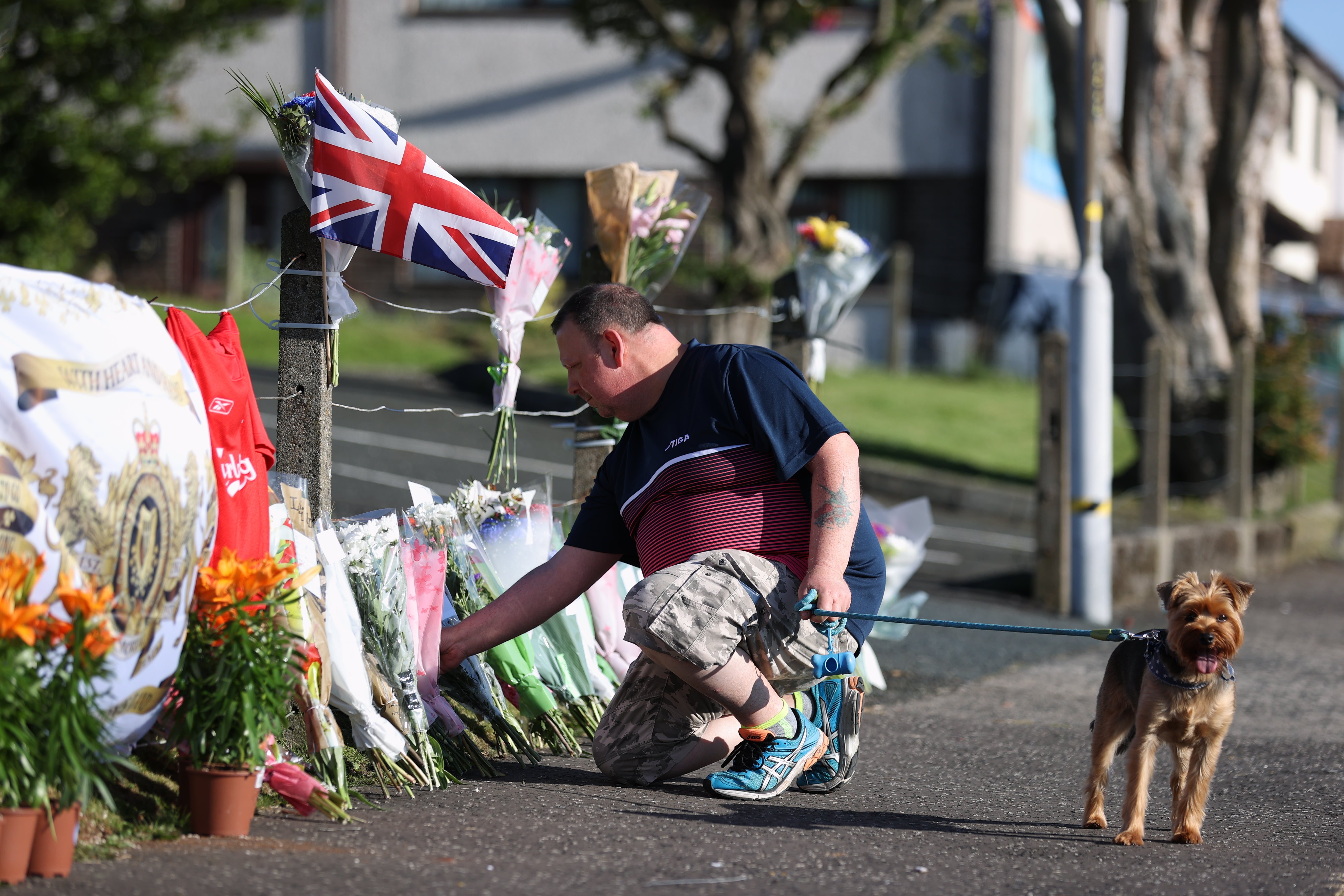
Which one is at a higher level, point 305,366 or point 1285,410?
point 305,366

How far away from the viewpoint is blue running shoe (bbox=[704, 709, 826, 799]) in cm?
414

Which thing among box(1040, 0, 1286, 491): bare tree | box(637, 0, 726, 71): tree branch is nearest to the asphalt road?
box(1040, 0, 1286, 491): bare tree

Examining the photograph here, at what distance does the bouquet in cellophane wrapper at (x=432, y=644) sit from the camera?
4227 mm

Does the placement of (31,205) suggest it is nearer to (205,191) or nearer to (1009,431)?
(205,191)

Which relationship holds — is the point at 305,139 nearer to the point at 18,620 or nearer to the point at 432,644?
the point at 432,644

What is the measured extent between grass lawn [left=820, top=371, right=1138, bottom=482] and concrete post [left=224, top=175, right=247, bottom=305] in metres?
8.57

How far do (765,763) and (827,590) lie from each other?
0.56 metres

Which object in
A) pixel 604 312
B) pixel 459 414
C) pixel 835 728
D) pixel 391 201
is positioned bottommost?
pixel 835 728

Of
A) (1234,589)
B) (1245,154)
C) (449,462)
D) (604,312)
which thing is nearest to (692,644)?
(604,312)

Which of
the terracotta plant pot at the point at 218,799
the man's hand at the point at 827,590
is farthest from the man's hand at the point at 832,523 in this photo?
the terracotta plant pot at the point at 218,799

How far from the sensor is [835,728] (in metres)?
4.46

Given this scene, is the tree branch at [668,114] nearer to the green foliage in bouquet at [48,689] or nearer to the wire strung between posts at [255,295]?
the wire strung between posts at [255,295]

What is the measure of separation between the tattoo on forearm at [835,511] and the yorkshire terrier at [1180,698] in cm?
83

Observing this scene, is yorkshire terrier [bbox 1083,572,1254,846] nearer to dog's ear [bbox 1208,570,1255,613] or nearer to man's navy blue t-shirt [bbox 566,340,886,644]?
dog's ear [bbox 1208,570,1255,613]
